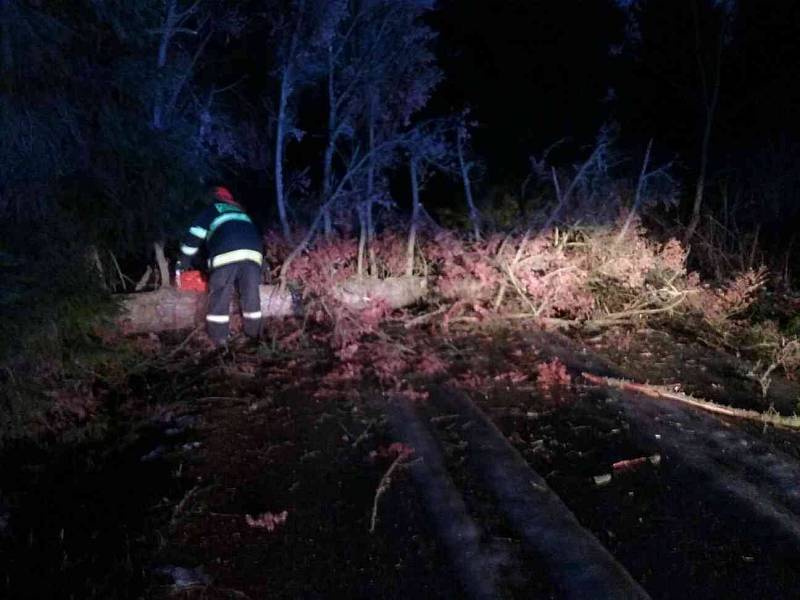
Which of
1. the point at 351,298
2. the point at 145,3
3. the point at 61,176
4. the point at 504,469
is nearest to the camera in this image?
the point at 504,469

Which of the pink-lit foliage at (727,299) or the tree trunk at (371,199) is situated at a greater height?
the tree trunk at (371,199)

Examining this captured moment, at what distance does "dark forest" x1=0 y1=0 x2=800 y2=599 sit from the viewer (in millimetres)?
3248

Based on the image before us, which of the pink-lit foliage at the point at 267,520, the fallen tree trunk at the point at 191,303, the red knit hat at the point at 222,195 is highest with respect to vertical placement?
the red knit hat at the point at 222,195

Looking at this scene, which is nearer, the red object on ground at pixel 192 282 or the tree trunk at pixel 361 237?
the red object on ground at pixel 192 282

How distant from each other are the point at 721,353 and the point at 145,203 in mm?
5633

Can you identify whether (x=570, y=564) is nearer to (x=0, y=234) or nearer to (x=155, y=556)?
(x=155, y=556)

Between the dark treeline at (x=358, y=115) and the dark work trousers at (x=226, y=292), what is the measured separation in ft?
2.31

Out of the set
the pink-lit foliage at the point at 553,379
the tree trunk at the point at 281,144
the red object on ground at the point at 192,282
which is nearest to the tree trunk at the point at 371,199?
the tree trunk at the point at 281,144

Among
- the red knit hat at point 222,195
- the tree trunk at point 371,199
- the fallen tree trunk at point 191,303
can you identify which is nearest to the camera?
the red knit hat at point 222,195

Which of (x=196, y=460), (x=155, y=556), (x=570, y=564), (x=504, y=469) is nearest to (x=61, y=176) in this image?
(x=196, y=460)

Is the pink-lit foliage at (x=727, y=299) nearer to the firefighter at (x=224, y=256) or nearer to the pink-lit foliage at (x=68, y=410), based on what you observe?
the firefighter at (x=224, y=256)

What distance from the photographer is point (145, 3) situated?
556 cm

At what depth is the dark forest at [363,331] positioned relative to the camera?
10.7 ft

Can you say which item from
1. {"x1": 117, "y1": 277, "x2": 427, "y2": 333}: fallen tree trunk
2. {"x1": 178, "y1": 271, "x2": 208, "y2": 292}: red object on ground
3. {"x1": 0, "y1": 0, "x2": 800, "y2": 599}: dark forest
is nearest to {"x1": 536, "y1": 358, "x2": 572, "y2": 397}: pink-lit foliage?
{"x1": 0, "y1": 0, "x2": 800, "y2": 599}: dark forest
